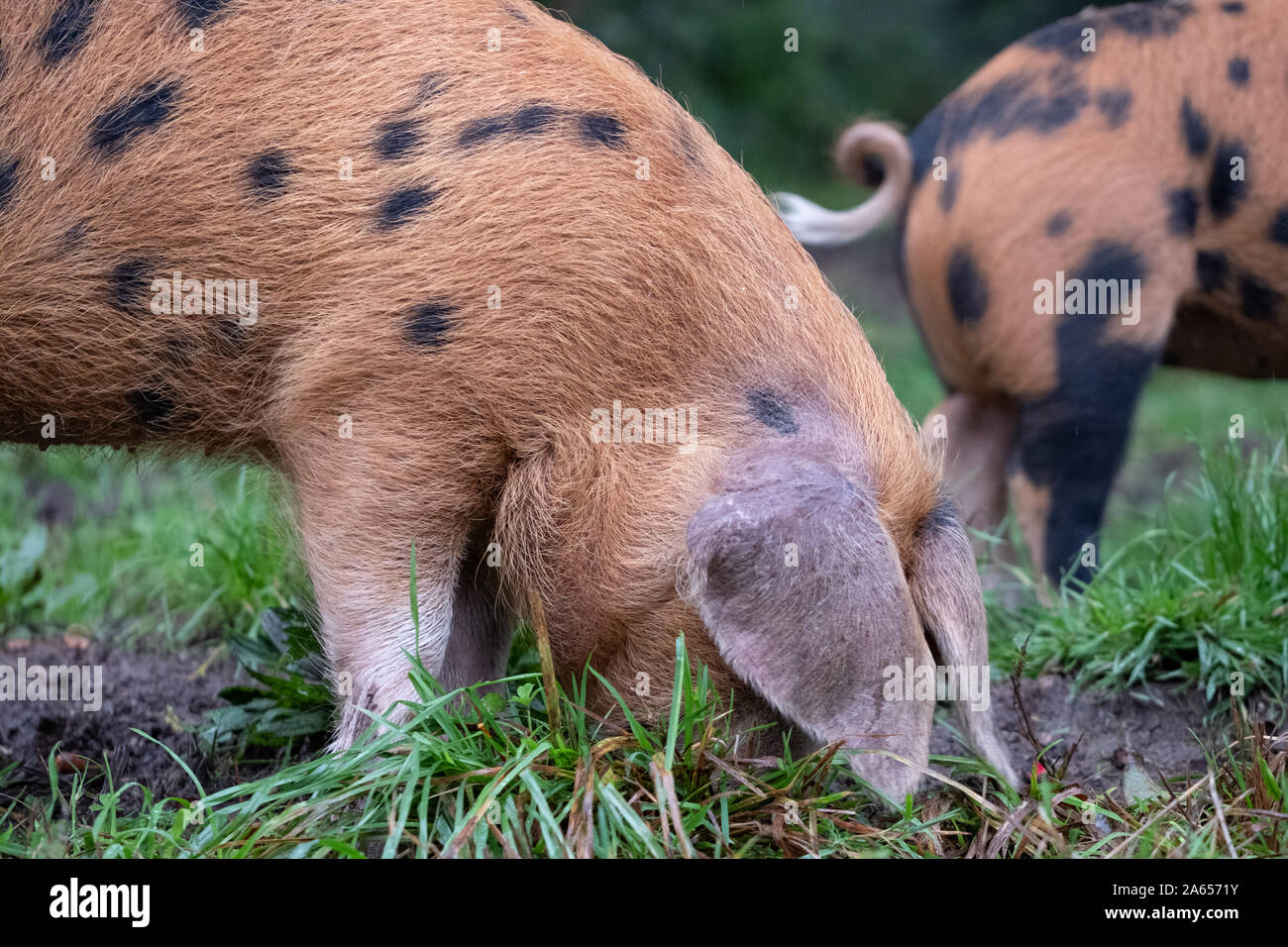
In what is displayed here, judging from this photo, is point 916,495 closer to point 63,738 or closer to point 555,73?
point 555,73

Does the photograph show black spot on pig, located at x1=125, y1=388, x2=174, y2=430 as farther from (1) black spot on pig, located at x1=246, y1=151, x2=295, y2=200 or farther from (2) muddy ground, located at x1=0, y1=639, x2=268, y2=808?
(2) muddy ground, located at x1=0, y1=639, x2=268, y2=808

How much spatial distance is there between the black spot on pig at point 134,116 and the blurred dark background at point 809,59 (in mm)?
8275

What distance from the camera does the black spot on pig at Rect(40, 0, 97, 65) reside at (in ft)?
10.2

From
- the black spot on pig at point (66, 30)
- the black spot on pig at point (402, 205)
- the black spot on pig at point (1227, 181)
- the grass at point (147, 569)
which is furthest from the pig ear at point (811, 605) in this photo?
the black spot on pig at point (1227, 181)

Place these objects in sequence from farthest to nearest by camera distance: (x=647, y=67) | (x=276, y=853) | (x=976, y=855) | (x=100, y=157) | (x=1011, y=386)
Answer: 1. (x=647, y=67)
2. (x=1011, y=386)
3. (x=100, y=157)
4. (x=976, y=855)
5. (x=276, y=853)

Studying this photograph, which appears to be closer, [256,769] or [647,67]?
[256,769]

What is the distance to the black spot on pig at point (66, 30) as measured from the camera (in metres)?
3.11

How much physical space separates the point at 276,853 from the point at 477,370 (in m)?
1.07

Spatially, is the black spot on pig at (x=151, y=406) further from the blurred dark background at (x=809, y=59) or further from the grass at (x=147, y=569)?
the blurred dark background at (x=809, y=59)

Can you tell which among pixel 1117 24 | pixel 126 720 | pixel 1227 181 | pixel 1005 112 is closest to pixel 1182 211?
pixel 1227 181

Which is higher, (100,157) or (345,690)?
(100,157)

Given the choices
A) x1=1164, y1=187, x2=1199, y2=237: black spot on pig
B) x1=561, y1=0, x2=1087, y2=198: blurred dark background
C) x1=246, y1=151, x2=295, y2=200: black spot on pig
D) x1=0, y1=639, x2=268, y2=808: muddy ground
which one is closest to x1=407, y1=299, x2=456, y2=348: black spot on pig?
x1=246, y1=151, x2=295, y2=200: black spot on pig
